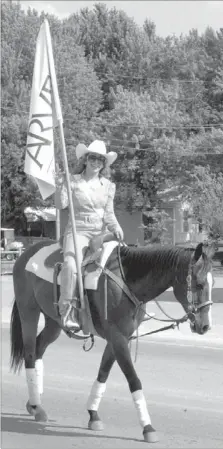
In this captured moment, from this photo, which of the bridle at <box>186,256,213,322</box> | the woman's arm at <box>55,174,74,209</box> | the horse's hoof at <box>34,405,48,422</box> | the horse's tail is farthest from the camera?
the horse's tail

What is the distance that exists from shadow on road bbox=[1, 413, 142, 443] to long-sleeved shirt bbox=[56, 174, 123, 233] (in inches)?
71.6

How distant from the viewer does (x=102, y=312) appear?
6.86 meters

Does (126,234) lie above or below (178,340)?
below

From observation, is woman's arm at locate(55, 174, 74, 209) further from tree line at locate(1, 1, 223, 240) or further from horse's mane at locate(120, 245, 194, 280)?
tree line at locate(1, 1, 223, 240)

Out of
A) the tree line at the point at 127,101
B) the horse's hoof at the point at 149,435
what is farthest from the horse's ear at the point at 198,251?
the tree line at the point at 127,101

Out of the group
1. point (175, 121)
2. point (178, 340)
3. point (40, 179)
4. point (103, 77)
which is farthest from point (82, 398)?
point (103, 77)

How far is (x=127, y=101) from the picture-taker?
49188mm

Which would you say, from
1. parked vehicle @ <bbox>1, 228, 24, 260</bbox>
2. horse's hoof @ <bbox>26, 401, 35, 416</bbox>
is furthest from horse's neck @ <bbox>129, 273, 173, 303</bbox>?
parked vehicle @ <bbox>1, 228, 24, 260</bbox>

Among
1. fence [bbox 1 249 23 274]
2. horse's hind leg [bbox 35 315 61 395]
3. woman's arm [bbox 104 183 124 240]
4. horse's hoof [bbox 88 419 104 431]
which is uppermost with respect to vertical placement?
woman's arm [bbox 104 183 124 240]

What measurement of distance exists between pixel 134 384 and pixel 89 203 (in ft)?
5.71

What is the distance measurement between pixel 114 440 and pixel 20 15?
46.6m

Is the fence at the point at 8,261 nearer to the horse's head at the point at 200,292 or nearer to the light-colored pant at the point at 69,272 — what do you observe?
the light-colored pant at the point at 69,272

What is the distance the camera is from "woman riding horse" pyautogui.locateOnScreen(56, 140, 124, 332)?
23.4 ft

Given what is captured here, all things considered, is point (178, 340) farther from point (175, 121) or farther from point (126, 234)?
point (126, 234)
